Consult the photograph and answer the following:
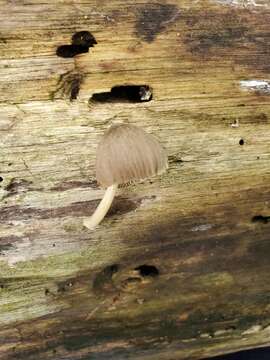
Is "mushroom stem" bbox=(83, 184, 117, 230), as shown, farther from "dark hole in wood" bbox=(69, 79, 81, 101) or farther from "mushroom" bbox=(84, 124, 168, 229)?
"dark hole in wood" bbox=(69, 79, 81, 101)

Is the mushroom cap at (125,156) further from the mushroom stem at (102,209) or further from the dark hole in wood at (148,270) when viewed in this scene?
the dark hole in wood at (148,270)

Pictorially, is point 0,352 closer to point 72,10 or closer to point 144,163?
point 144,163

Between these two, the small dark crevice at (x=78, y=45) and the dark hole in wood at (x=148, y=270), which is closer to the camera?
the small dark crevice at (x=78, y=45)

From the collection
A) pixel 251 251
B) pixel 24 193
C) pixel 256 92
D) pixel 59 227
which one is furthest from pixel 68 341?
pixel 256 92

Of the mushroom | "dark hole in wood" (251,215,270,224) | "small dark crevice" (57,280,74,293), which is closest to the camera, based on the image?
the mushroom

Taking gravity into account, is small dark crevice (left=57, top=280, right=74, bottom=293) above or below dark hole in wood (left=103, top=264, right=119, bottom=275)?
below

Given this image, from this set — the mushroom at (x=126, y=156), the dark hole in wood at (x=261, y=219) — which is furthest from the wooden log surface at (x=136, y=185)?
the mushroom at (x=126, y=156)

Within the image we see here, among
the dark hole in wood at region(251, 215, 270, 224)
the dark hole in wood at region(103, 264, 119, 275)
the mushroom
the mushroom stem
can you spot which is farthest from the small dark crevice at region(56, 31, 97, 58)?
the dark hole in wood at region(251, 215, 270, 224)
